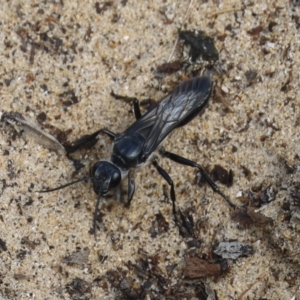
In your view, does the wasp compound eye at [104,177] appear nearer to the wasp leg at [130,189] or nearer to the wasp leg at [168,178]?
the wasp leg at [130,189]

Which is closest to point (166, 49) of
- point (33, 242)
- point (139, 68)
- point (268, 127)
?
point (139, 68)

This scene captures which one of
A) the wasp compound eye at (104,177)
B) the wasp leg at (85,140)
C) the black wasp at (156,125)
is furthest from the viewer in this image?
the wasp leg at (85,140)

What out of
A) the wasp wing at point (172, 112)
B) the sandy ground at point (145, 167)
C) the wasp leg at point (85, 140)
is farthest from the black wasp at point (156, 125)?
the sandy ground at point (145, 167)

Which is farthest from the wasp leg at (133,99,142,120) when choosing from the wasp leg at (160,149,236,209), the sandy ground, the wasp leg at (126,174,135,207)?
the wasp leg at (126,174,135,207)

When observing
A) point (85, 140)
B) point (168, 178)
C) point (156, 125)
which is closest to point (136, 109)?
point (156, 125)

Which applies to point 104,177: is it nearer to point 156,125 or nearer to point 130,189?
point 130,189

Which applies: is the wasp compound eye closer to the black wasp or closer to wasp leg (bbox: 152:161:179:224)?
the black wasp
